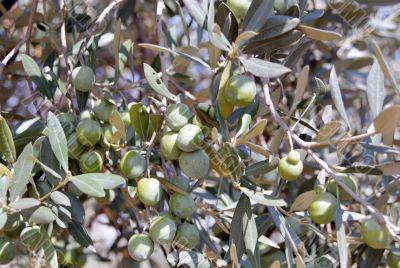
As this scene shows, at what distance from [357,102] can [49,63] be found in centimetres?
99

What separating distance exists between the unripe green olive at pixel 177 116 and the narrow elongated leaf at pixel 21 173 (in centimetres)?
19

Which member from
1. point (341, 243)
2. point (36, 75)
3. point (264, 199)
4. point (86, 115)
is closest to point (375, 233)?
point (341, 243)

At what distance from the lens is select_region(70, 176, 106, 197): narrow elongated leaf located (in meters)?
0.75

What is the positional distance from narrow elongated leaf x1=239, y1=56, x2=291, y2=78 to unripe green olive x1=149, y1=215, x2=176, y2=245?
0.24 m

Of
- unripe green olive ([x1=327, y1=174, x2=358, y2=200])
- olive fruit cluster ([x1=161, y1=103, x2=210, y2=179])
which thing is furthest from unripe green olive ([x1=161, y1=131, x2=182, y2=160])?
unripe green olive ([x1=327, y1=174, x2=358, y2=200])

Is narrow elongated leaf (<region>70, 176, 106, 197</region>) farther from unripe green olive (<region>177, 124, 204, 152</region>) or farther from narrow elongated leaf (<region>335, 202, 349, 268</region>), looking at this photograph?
narrow elongated leaf (<region>335, 202, 349, 268</region>)

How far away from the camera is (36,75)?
92 centimetres

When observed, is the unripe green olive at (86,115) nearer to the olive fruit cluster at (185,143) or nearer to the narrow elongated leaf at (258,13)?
the olive fruit cluster at (185,143)

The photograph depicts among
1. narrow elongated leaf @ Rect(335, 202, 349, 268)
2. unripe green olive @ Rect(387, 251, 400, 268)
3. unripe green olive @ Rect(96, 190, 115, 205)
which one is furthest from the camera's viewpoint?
unripe green olive @ Rect(96, 190, 115, 205)

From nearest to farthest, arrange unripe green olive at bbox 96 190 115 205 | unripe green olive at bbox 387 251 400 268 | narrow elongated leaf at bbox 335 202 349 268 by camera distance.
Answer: narrow elongated leaf at bbox 335 202 349 268 → unripe green olive at bbox 387 251 400 268 → unripe green olive at bbox 96 190 115 205

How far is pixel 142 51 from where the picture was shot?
1.67 meters

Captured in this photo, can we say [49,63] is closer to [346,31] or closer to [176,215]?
[176,215]

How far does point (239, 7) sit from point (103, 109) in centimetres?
26

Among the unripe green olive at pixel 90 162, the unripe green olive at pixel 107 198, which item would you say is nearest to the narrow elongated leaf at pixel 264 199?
the unripe green olive at pixel 90 162
